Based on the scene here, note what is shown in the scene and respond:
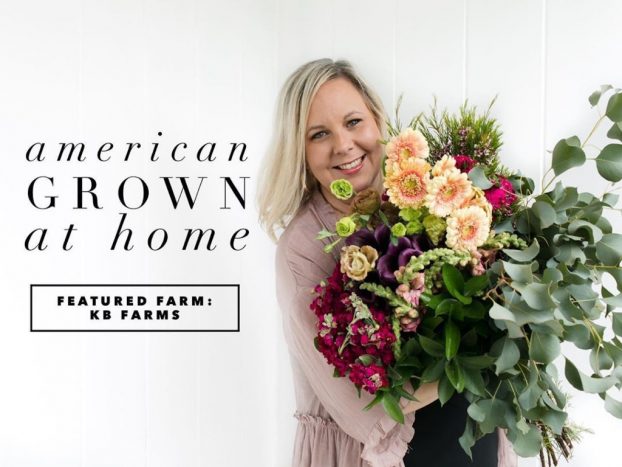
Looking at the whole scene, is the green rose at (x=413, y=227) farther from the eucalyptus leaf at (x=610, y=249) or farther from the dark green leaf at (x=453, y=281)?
the eucalyptus leaf at (x=610, y=249)

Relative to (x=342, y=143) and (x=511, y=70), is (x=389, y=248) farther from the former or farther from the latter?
(x=511, y=70)

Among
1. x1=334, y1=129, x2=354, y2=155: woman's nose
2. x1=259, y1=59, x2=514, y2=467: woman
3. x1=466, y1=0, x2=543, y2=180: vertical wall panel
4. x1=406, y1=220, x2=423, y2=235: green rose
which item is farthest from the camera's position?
x1=466, y1=0, x2=543, y2=180: vertical wall panel

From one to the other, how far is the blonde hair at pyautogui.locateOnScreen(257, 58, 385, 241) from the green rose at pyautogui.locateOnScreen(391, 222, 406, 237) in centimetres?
38

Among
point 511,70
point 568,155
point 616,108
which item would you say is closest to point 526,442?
point 568,155

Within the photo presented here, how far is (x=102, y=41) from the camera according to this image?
1.58 m

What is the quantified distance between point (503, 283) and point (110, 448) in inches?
45.4

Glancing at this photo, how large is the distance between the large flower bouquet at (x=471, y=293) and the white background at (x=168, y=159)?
1.39ft

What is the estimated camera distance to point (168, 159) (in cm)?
161

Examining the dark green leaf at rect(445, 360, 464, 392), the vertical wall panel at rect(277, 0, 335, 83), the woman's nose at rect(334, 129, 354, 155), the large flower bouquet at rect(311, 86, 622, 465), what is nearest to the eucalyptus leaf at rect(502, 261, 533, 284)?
the large flower bouquet at rect(311, 86, 622, 465)

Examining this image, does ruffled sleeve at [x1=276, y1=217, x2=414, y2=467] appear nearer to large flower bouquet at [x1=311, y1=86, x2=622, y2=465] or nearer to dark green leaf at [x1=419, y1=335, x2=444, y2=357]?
large flower bouquet at [x1=311, y1=86, x2=622, y2=465]

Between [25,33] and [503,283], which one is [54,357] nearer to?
[25,33]

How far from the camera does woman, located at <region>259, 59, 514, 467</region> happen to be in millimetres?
1306

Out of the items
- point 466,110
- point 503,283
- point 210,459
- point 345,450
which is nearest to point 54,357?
point 210,459

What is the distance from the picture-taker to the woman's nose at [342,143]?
142cm
